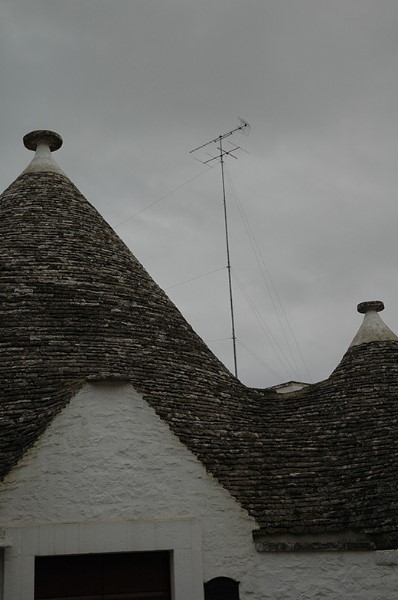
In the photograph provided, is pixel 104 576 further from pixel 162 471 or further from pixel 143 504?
pixel 162 471

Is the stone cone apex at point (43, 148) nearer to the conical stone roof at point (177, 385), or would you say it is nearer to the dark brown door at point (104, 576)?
the conical stone roof at point (177, 385)

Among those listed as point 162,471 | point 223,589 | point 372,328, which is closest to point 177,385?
point 162,471

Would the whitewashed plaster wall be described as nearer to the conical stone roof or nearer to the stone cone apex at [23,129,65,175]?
the conical stone roof

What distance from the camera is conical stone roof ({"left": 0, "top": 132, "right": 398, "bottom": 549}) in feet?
31.5

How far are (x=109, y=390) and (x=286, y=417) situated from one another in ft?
10.9

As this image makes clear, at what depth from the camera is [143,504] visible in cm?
914

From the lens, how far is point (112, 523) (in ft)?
29.3

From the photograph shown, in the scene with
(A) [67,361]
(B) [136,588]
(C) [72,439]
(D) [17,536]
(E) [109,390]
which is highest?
(A) [67,361]

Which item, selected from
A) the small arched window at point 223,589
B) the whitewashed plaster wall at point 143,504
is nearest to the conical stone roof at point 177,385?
the whitewashed plaster wall at point 143,504

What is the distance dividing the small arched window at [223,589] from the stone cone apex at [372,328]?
15.8 feet

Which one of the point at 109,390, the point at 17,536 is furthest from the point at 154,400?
the point at 17,536

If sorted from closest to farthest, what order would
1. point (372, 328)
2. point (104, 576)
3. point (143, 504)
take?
point (104, 576) < point (143, 504) < point (372, 328)

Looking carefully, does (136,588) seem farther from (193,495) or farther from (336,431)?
(336,431)

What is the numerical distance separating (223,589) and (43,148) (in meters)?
8.76
